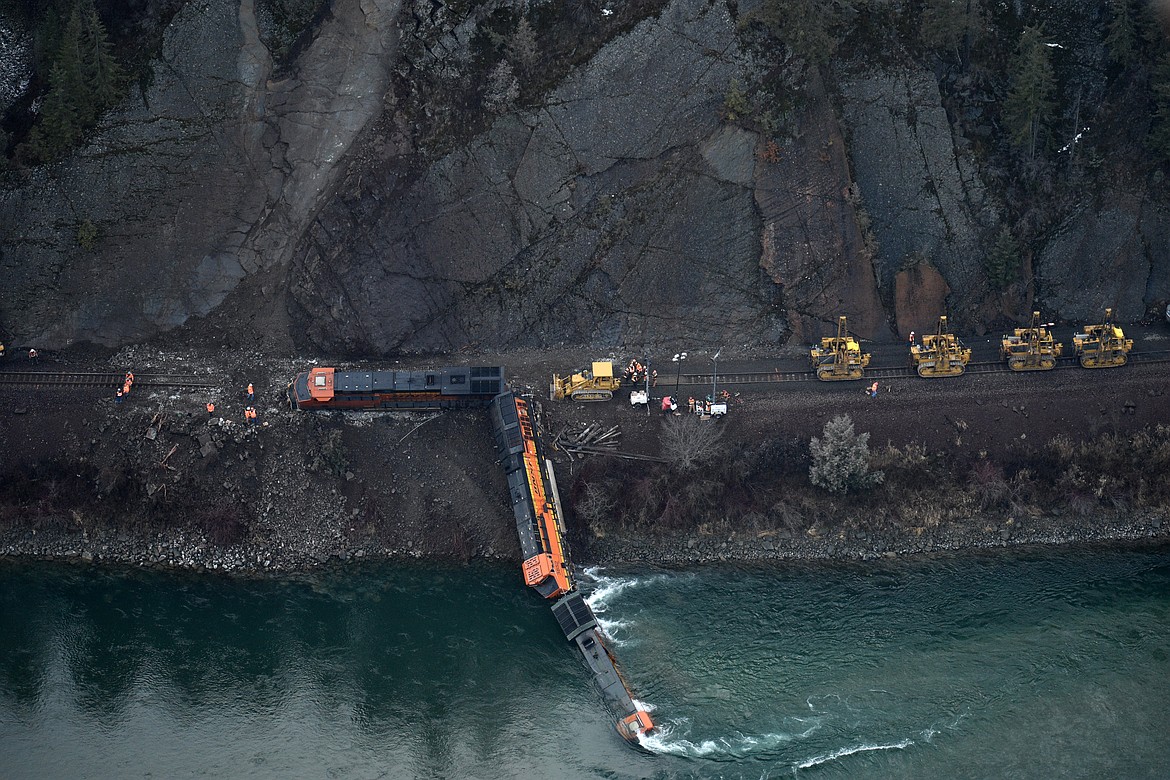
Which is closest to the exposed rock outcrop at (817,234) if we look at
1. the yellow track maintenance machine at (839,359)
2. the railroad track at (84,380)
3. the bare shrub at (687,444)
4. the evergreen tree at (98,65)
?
the yellow track maintenance machine at (839,359)

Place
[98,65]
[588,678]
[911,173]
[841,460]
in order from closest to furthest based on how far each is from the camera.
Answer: [588,678]
[841,460]
[98,65]
[911,173]

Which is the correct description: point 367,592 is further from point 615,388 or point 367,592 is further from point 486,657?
point 615,388

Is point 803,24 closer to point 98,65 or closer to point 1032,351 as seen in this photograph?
point 1032,351

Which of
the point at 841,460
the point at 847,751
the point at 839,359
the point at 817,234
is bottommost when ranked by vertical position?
the point at 847,751

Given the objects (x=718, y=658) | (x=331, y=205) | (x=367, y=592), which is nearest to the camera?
(x=718, y=658)

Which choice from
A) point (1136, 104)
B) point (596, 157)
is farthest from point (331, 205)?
point (1136, 104)

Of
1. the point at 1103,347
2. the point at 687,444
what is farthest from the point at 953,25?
the point at 687,444
